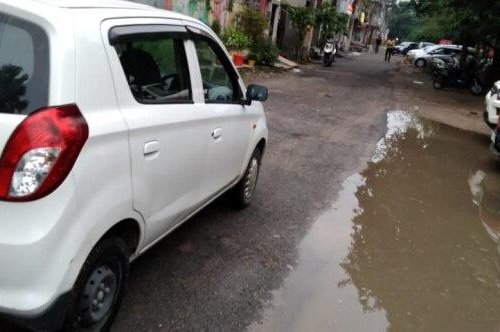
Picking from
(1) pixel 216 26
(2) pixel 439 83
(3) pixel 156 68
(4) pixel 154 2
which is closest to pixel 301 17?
(2) pixel 439 83

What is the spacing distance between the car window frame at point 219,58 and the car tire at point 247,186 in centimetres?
75

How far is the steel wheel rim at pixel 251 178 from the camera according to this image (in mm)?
5148

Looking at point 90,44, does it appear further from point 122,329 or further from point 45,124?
point 122,329

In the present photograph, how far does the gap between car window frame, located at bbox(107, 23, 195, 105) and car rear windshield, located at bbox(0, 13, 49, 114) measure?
408 millimetres

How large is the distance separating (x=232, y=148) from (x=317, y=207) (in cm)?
188

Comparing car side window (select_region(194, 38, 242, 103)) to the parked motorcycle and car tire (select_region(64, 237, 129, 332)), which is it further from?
the parked motorcycle

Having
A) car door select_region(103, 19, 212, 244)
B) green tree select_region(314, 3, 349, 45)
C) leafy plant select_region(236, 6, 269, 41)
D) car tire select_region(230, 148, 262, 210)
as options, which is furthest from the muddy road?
green tree select_region(314, 3, 349, 45)

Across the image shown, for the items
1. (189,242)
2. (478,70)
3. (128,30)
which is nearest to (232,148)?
(189,242)

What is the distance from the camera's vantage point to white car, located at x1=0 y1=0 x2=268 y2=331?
2.24m

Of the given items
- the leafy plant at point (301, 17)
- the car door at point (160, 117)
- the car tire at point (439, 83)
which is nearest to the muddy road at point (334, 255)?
the car door at point (160, 117)

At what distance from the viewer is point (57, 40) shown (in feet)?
7.68

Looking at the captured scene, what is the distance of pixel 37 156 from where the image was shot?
2.23 m

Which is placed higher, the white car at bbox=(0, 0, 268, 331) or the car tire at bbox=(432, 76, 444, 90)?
the white car at bbox=(0, 0, 268, 331)

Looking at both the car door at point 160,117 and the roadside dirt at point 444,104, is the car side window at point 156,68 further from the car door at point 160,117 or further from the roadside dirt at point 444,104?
the roadside dirt at point 444,104
